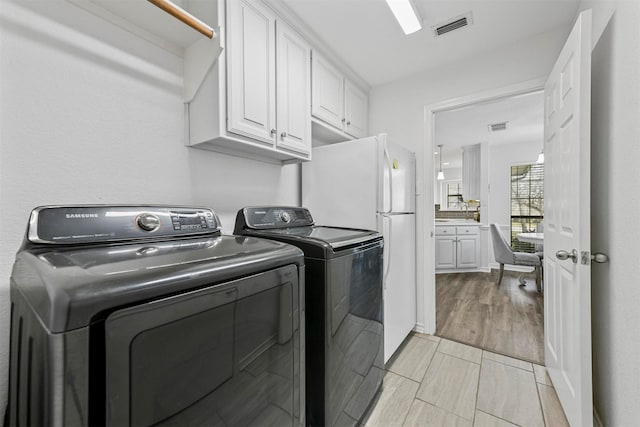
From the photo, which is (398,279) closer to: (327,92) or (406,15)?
(327,92)

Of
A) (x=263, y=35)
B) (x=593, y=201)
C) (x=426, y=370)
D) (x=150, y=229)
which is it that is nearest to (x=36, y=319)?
(x=150, y=229)

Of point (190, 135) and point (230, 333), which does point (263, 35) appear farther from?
point (230, 333)

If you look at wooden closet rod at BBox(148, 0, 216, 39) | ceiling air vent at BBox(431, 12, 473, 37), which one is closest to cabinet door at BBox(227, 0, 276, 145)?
wooden closet rod at BBox(148, 0, 216, 39)

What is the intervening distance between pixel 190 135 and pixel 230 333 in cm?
113

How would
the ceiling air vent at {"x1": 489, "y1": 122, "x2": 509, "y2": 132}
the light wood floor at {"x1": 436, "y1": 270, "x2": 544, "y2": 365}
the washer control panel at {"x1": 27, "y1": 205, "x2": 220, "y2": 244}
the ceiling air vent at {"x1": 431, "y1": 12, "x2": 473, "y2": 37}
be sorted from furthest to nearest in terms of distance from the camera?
the ceiling air vent at {"x1": 489, "y1": 122, "x2": 509, "y2": 132} < the light wood floor at {"x1": 436, "y1": 270, "x2": 544, "y2": 365} < the ceiling air vent at {"x1": 431, "y1": 12, "x2": 473, "y2": 37} < the washer control panel at {"x1": 27, "y1": 205, "x2": 220, "y2": 244}

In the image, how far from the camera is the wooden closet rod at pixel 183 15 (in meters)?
1.04

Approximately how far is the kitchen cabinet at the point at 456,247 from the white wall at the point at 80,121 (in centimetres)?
447

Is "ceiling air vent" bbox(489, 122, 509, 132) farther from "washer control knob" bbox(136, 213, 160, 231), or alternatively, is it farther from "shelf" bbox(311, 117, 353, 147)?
"washer control knob" bbox(136, 213, 160, 231)

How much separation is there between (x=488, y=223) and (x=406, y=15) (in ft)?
16.1

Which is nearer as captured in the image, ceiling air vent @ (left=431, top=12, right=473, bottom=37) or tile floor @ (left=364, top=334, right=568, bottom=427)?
tile floor @ (left=364, top=334, right=568, bottom=427)

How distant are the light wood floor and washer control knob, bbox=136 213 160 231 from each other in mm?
2516

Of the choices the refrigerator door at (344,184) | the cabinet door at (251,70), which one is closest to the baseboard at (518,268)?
the refrigerator door at (344,184)

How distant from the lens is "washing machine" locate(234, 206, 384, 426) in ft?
3.92

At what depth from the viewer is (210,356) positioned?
704mm
